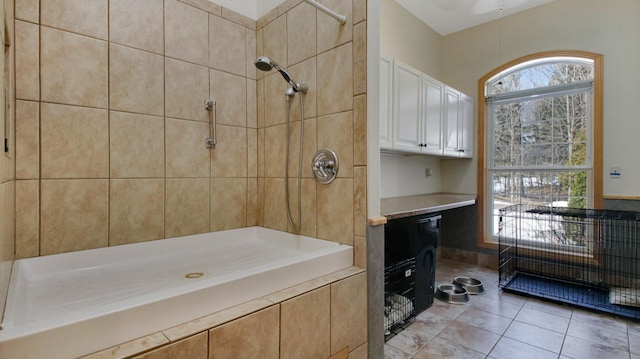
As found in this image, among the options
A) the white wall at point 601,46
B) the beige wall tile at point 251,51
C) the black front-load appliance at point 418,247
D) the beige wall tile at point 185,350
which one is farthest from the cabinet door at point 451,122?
the beige wall tile at point 185,350

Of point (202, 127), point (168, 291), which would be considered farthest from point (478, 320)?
point (202, 127)

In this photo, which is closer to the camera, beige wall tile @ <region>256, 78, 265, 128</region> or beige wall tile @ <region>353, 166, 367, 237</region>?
beige wall tile @ <region>353, 166, 367, 237</region>

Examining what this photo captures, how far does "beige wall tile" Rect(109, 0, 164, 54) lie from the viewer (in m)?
1.61

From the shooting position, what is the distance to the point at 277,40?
6.71 feet

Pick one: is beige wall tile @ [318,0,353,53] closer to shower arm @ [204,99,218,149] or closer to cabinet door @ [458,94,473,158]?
shower arm @ [204,99,218,149]

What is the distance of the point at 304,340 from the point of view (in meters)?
1.26

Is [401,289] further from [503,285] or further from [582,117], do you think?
[582,117]

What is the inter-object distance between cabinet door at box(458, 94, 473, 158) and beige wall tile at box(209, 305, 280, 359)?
10.2 ft

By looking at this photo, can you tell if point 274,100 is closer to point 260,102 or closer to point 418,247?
point 260,102

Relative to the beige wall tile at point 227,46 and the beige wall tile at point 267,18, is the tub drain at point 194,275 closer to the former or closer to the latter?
the beige wall tile at point 227,46

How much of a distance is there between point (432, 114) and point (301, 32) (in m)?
1.71

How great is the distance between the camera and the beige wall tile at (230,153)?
2.03 metres

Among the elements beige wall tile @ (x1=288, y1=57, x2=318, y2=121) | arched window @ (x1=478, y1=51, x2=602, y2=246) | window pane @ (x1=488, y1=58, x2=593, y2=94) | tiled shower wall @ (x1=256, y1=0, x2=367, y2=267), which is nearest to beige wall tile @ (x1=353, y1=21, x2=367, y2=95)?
tiled shower wall @ (x1=256, y1=0, x2=367, y2=267)

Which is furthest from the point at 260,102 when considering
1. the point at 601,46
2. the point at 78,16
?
the point at 601,46
